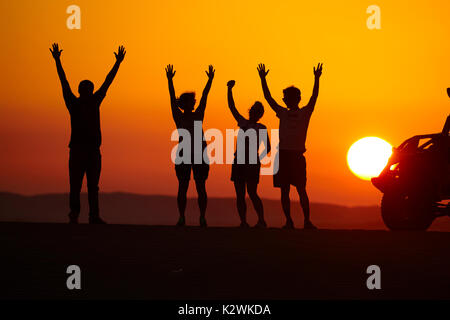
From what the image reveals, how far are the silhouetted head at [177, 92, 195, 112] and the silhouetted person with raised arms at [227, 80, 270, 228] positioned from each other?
2.20ft

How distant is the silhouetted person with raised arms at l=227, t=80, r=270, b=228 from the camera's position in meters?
14.9

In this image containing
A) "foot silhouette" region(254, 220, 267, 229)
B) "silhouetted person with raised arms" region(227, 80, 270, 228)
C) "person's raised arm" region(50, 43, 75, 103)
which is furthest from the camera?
"silhouetted person with raised arms" region(227, 80, 270, 228)

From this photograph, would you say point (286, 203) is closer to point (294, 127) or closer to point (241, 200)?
point (241, 200)

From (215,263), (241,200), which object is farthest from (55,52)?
(215,263)

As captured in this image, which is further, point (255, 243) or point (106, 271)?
point (255, 243)

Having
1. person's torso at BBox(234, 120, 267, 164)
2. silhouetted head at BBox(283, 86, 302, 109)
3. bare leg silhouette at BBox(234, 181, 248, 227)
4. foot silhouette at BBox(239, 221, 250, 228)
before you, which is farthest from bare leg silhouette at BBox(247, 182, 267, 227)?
silhouetted head at BBox(283, 86, 302, 109)

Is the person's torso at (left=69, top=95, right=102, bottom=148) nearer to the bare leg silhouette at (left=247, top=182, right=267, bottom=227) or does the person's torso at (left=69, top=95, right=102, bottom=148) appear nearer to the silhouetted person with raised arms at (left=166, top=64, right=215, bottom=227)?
the silhouetted person with raised arms at (left=166, top=64, right=215, bottom=227)

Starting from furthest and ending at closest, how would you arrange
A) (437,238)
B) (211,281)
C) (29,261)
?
(437,238), (29,261), (211,281)

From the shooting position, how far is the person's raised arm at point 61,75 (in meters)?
14.0

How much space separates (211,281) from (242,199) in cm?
574

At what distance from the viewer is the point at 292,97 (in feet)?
47.7
